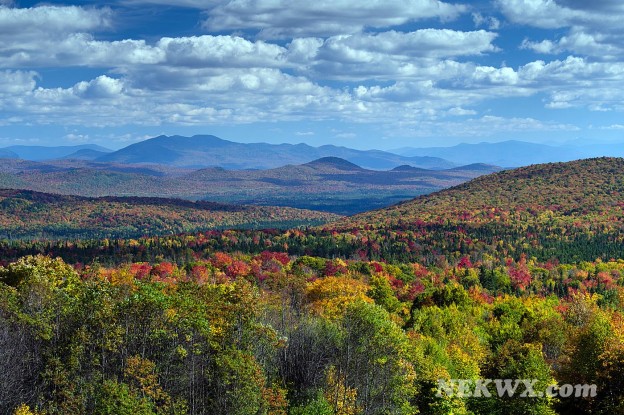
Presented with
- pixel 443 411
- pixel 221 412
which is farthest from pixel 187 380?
pixel 443 411

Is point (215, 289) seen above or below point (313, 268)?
above

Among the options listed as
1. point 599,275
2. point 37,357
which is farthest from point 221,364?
point 599,275

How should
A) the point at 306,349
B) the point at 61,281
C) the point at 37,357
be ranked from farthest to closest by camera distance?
the point at 61,281 < the point at 306,349 < the point at 37,357

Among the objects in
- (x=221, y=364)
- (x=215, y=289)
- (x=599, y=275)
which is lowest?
(x=599, y=275)

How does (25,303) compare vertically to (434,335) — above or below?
above

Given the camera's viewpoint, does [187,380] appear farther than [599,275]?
No

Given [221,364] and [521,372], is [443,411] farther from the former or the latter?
[221,364]

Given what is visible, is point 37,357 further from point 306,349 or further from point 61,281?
point 306,349

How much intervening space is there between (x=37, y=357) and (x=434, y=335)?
55.0 metres

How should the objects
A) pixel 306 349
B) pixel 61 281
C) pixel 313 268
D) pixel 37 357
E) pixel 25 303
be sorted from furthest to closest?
1. pixel 313 268
2. pixel 61 281
3. pixel 306 349
4. pixel 25 303
5. pixel 37 357

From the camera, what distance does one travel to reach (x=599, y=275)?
164 meters

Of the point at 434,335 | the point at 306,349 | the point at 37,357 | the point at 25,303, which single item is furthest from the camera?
the point at 434,335

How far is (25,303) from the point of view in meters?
58.7

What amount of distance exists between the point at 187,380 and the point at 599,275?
451ft
